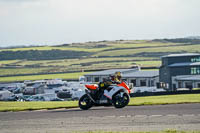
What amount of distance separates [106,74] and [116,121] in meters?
84.8

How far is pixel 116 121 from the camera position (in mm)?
17938

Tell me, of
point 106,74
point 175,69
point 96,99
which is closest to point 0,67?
point 106,74

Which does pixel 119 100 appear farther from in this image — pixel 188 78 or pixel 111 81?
pixel 188 78

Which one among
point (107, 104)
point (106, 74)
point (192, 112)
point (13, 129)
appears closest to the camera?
point (13, 129)

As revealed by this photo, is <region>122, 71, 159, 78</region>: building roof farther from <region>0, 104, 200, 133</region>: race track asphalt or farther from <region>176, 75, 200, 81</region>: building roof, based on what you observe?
<region>0, 104, 200, 133</region>: race track asphalt

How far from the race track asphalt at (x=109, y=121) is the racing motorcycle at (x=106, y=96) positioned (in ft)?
5.30

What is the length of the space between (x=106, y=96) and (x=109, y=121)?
18.0ft

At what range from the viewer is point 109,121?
1805 cm

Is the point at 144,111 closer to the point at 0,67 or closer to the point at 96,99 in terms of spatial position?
the point at 96,99

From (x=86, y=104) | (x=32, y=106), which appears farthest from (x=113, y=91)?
(x=32, y=106)

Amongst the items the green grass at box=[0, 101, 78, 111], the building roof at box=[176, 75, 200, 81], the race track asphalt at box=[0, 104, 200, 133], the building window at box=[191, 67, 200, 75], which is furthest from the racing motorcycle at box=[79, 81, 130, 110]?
the building window at box=[191, 67, 200, 75]

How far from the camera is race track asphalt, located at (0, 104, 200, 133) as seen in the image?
1627cm

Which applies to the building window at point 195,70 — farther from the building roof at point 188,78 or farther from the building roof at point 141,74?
the building roof at point 141,74

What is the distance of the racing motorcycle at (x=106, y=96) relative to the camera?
76.5 feet
